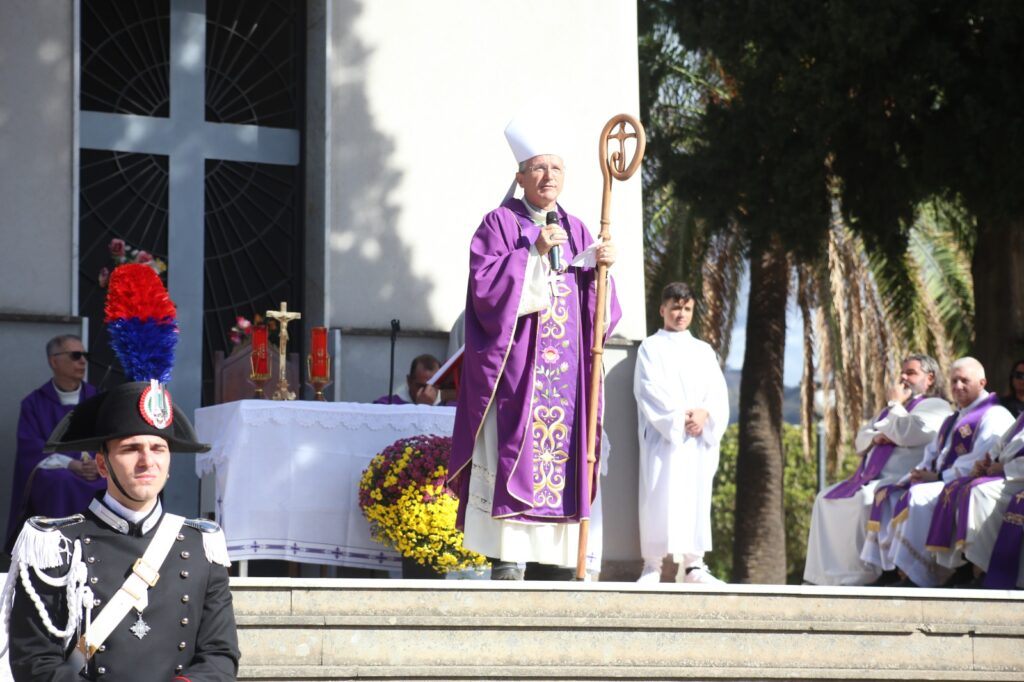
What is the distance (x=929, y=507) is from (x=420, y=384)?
3395 millimetres

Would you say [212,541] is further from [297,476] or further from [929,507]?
[929,507]

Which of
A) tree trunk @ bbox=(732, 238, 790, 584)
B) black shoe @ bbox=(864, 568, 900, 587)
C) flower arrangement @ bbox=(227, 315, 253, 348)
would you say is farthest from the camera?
tree trunk @ bbox=(732, 238, 790, 584)

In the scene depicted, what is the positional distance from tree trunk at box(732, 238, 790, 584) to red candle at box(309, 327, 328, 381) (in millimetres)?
10929

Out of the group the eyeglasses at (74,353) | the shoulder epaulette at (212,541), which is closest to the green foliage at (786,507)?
the eyeglasses at (74,353)

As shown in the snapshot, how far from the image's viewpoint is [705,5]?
646 inches

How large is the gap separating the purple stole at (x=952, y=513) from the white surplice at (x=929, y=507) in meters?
0.23

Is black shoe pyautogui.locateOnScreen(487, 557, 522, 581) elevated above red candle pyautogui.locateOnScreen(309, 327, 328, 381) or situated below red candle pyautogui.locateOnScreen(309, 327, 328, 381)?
below

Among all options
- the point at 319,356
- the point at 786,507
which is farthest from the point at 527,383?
the point at 786,507

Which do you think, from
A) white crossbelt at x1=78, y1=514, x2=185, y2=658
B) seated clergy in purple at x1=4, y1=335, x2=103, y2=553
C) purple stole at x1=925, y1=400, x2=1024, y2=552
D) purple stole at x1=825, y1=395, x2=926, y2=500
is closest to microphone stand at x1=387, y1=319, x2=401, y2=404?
seated clergy in purple at x1=4, y1=335, x2=103, y2=553

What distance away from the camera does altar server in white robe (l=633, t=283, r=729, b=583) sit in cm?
970

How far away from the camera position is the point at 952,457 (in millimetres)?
10602

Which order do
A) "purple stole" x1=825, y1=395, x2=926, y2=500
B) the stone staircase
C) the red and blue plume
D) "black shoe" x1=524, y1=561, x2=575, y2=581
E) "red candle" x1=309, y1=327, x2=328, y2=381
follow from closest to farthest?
the red and blue plume → the stone staircase → "black shoe" x1=524, y1=561, x2=575, y2=581 → "red candle" x1=309, y1=327, x2=328, y2=381 → "purple stole" x1=825, y1=395, x2=926, y2=500

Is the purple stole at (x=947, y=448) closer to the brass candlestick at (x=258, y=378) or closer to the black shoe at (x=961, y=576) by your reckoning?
the black shoe at (x=961, y=576)

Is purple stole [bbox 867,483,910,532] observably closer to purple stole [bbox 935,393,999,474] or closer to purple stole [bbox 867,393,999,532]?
purple stole [bbox 867,393,999,532]
